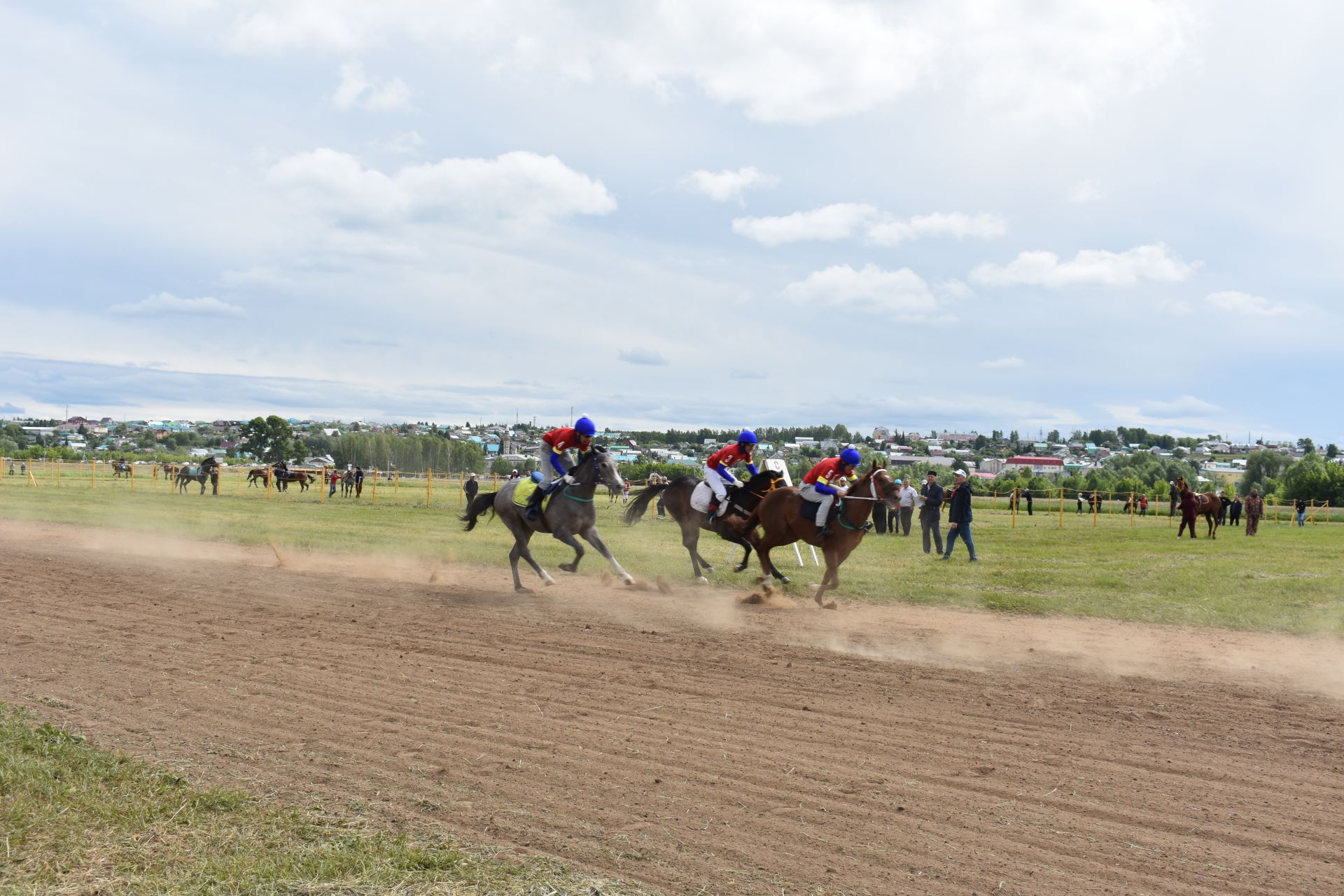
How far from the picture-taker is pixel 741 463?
1638 centimetres

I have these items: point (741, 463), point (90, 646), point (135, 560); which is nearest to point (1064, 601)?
point (741, 463)

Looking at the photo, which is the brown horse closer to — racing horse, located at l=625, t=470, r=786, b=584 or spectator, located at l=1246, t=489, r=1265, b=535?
racing horse, located at l=625, t=470, r=786, b=584

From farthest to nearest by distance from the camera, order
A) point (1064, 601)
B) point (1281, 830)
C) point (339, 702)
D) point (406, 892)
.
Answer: point (1064, 601) → point (339, 702) → point (1281, 830) → point (406, 892)

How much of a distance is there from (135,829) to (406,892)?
1.77 metres

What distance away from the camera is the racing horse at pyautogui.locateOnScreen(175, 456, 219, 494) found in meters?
44.9

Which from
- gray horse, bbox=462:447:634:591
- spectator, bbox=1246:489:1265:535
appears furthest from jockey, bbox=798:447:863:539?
spectator, bbox=1246:489:1265:535

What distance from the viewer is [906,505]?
26.2 m

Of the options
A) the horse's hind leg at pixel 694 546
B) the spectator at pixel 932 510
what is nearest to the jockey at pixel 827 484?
the horse's hind leg at pixel 694 546

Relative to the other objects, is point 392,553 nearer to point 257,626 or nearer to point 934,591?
point 257,626

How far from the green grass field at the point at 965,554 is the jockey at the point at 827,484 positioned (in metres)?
2.46

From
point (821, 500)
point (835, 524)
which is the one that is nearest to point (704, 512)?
point (821, 500)

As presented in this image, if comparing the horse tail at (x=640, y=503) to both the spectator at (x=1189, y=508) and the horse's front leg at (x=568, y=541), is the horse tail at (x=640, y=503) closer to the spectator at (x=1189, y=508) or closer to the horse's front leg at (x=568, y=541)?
the horse's front leg at (x=568, y=541)

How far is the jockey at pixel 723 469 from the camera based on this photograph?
52.5ft

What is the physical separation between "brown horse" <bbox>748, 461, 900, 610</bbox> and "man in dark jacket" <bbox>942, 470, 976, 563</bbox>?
7.81 m
